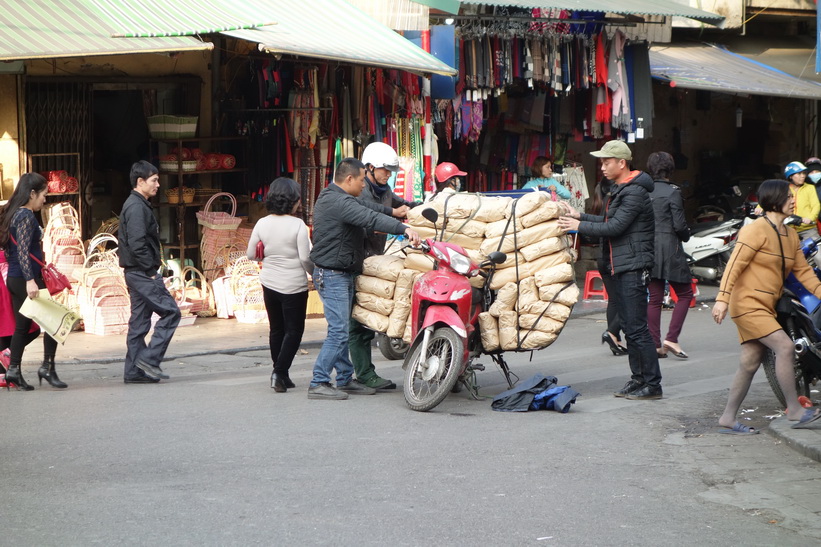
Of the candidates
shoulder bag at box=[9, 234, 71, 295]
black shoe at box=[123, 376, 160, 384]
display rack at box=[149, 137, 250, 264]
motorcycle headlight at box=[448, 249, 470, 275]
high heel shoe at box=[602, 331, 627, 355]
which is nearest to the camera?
motorcycle headlight at box=[448, 249, 470, 275]

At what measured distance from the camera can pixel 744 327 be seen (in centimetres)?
749

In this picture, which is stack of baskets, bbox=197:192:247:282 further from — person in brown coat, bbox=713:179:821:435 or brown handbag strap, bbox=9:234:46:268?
person in brown coat, bbox=713:179:821:435

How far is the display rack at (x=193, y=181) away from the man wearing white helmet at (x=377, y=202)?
14.8ft

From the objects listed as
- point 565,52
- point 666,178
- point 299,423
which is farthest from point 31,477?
point 565,52

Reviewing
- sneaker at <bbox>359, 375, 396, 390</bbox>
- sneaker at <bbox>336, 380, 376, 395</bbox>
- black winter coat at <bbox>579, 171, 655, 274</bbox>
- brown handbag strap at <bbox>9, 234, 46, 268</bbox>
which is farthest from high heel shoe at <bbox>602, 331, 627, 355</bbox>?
brown handbag strap at <bbox>9, 234, 46, 268</bbox>

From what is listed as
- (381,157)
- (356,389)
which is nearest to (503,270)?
(356,389)

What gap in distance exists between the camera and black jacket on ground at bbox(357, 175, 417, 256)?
387 inches

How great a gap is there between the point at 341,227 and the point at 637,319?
7.96ft

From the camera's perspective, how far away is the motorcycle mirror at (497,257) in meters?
8.34

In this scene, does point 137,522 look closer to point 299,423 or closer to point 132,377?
point 299,423

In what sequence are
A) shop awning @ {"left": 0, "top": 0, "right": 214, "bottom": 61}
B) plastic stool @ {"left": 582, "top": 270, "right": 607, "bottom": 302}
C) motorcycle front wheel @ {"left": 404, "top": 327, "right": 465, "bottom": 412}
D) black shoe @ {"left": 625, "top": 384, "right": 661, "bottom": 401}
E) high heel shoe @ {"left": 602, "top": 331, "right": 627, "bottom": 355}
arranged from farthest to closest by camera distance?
plastic stool @ {"left": 582, "top": 270, "right": 607, "bottom": 302} < high heel shoe @ {"left": 602, "top": 331, "right": 627, "bottom": 355} < shop awning @ {"left": 0, "top": 0, "right": 214, "bottom": 61} < black shoe @ {"left": 625, "top": 384, "right": 661, "bottom": 401} < motorcycle front wheel @ {"left": 404, "top": 327, "right": 465, "bottom": 412}

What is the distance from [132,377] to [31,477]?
10.6 ft

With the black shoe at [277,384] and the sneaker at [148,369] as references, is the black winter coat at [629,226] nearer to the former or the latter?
the black shoe at [277,384]

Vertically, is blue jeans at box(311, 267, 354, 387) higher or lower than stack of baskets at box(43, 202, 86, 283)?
lower
